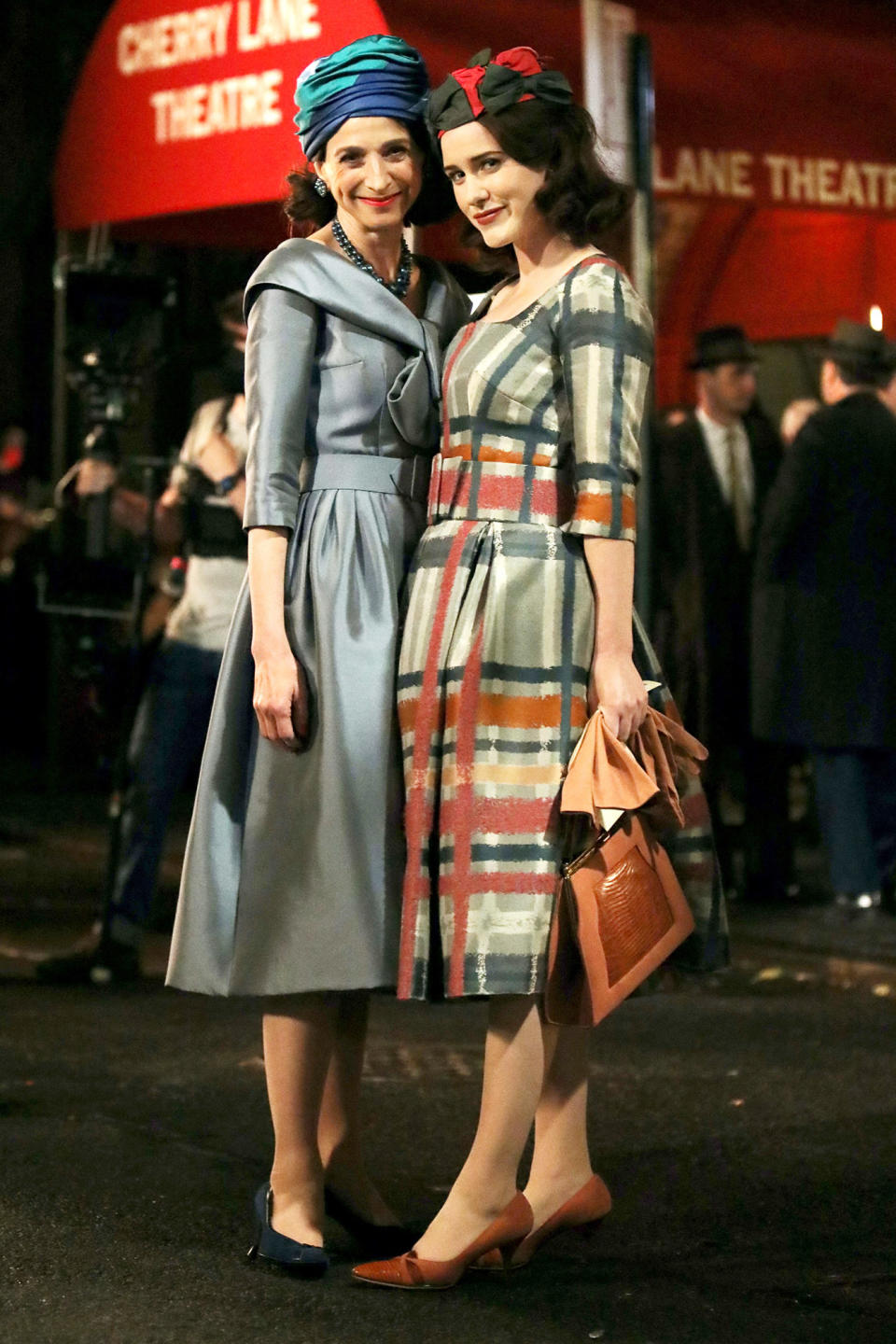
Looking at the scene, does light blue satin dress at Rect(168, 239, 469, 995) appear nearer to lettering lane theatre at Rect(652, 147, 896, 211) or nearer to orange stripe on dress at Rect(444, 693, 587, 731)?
orange stripe on dress at Rect(444, 693, 587, 731)

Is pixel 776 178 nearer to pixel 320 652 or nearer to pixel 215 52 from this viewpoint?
pixel 215 52

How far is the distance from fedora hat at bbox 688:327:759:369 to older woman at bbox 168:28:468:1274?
5011 millimetres

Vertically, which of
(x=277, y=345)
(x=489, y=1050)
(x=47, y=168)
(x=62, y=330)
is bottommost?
(x=489, y=1050)

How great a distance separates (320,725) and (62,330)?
4191 millimetres

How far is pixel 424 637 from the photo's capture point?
12.9 feet

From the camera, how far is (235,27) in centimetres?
785

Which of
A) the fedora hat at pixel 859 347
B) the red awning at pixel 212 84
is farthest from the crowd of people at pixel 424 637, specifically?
the fedora hat at pixel 859 347

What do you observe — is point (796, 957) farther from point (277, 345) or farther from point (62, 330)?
point (277, 345)

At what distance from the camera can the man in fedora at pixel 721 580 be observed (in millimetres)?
8828

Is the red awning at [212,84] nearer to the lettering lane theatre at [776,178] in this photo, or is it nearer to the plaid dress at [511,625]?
the lettering lane theatre at [776,178]

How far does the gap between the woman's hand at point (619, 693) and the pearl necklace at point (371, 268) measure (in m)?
0.79

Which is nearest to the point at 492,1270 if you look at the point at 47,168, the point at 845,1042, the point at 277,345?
the point at 277,345

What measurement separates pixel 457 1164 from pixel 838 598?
4421 mm

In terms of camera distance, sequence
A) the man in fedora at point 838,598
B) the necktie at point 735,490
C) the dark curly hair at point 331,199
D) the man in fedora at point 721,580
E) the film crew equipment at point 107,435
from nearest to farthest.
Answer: the dark curly hair at point 331,199
the film crew equipment at point 107,435
the man in fedora at point 838,598
the man in fedora at point 721,580
the necktie at point 735,490
